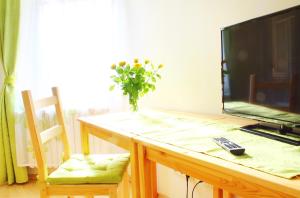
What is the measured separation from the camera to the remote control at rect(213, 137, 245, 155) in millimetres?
957

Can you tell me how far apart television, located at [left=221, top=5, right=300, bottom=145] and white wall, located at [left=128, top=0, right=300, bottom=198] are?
10.6 inches

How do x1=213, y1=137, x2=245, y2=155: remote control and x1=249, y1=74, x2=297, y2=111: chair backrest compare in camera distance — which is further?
x1=249, y1=74, x2=297, y2=111: chair backrest

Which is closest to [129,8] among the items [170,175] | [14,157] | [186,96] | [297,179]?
[186,96]

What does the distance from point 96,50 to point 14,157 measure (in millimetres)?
1261

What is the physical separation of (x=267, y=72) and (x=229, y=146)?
1.23 ft

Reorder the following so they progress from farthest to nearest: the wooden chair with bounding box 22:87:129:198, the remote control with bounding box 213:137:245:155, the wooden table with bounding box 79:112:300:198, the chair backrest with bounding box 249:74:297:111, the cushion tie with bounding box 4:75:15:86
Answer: the cushion tie with bounding box 4:75:15:86, the wooden chair with bounding box 22:87:129:198, the chair backrest with bounding box 249:74:297:111, the remote control with bounding box 213:137:245:155, the wooden table with bounding box 79:112:300:198

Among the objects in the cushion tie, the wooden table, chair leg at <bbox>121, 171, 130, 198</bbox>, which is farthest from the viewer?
the cushion tie

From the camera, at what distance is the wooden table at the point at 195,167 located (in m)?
0.77

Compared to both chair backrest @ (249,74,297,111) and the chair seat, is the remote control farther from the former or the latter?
the chair seat

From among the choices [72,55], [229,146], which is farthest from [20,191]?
[229,146]

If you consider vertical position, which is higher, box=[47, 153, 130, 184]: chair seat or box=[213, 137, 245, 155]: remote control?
box=[213, 137, 245, 155]: remote control

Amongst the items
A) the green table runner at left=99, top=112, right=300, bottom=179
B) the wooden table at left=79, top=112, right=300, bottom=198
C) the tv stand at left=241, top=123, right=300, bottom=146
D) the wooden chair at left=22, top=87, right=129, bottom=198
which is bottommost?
the wooden chair at left=22, top=87, right=129, bottom=198

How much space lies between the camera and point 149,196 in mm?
1356

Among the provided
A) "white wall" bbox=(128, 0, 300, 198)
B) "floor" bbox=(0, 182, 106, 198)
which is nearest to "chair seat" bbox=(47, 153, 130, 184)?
"white wall" bbox=(128, 0, 300, 198)
